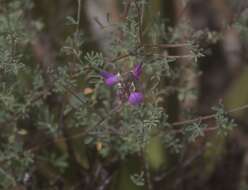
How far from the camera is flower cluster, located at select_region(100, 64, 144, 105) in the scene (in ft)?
4.31

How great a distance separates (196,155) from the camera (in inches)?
69.9

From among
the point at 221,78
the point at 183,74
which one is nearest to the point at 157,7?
the point at 183,74

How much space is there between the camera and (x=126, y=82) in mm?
1322

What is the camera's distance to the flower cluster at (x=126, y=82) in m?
1.31

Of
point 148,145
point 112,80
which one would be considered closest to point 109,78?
point 112,80

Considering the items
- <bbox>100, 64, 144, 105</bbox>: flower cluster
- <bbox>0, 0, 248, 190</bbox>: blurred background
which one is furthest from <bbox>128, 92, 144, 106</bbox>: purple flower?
<bbox>0, 0, 248, 190</bbox>: blurred background

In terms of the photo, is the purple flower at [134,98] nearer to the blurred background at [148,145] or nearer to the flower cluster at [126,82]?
the flower cluster at [126,82]

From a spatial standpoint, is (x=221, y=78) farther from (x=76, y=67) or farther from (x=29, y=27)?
(x=76, y=67)

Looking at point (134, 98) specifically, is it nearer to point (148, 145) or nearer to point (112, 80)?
point (112, 80)

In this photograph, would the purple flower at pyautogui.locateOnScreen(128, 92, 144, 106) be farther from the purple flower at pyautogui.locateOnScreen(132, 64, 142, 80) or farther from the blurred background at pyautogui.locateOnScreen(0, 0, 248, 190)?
the blurred background at pyautogui.locateOnScreen(0, 0, 248, 190)

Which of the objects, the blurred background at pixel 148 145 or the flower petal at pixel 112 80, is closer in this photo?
the flower petal at pixel 112 80

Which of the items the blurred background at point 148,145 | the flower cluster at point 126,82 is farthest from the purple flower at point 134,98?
the blurred background at point 148,145

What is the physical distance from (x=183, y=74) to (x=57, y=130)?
371 millimetres

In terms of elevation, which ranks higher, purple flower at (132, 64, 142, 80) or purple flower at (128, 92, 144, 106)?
purple flower at (132, 64, 142, 80)
